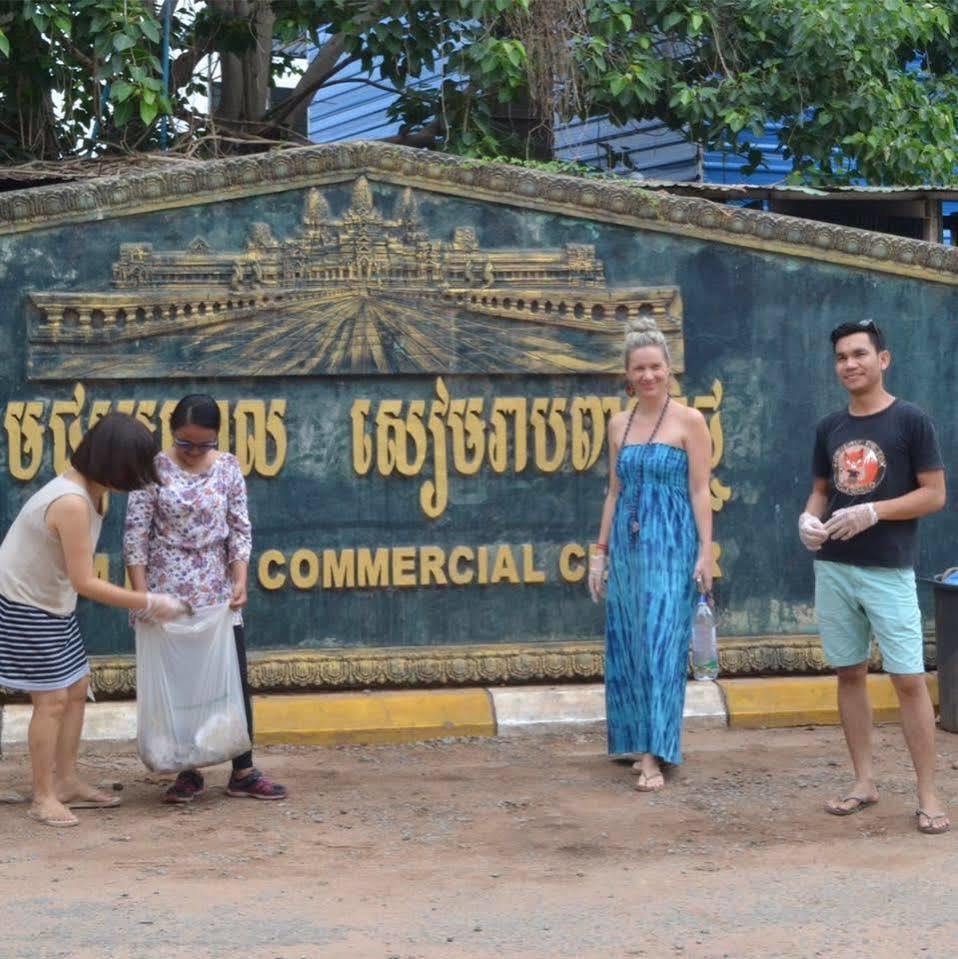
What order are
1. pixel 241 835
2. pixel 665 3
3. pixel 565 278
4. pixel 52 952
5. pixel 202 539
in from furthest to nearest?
pixel 665 3
pixel 565 278
pixel 202 539
pixel 241 835
pixel 52 952

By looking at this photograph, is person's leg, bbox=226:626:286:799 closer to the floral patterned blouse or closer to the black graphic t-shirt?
the floral patterned blouse

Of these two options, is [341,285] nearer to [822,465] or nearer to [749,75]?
[822,465]

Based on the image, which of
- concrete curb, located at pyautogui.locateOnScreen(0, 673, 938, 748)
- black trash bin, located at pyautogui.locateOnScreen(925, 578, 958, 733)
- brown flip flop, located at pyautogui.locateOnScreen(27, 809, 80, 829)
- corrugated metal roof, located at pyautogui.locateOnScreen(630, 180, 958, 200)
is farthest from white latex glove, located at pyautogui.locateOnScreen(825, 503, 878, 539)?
corrugated metal roof, located at pyautogui.locateOnScreen(630, 180, 958, 200)

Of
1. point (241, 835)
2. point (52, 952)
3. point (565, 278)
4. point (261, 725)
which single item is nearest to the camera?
point (52, 952)

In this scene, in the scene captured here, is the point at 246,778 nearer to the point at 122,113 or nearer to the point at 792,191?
the point at 122,113

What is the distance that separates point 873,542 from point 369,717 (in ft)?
9.15

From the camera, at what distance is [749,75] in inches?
416

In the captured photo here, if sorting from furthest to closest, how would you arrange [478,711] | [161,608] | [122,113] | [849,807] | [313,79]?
1. [313,79]
2. [122,113]
3. [478,711]
4. [849,807]
5. [161,608]

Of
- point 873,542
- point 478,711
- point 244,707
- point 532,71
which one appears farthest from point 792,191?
point 244,707

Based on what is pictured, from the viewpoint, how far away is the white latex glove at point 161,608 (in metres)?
5.84

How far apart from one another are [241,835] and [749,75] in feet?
22.1

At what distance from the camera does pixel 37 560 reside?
19.3ft

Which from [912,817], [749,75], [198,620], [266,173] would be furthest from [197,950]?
[749,75]

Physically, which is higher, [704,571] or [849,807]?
[704,571]
